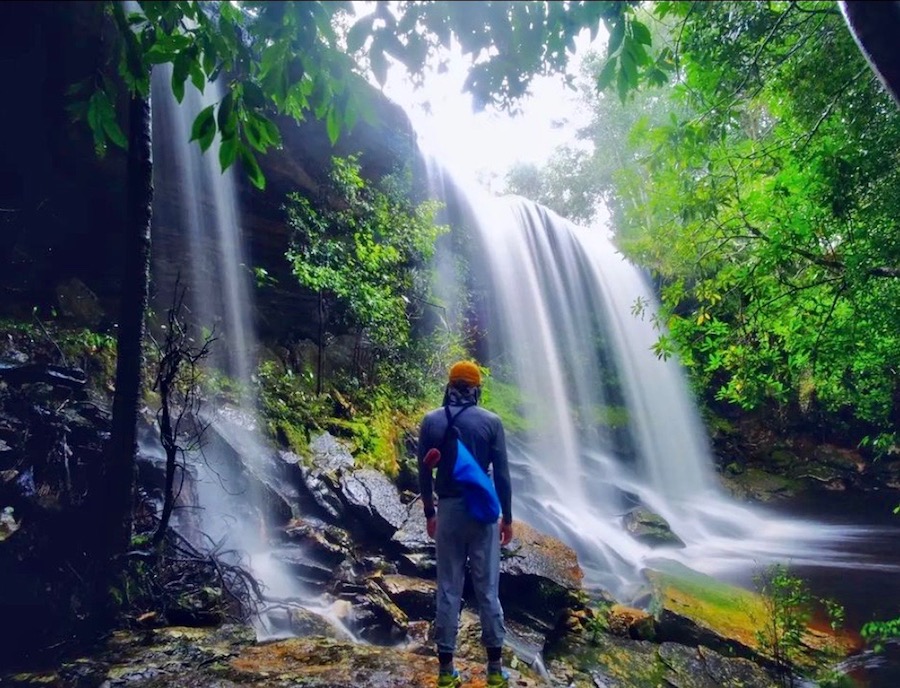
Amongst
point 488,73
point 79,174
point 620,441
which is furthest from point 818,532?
point 79,174

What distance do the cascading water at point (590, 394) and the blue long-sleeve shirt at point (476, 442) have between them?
673 cm

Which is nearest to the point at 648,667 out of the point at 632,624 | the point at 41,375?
the point at 632,624

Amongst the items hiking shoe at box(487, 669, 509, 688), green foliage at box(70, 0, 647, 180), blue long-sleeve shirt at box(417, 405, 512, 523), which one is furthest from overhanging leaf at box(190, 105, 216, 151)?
hiking shoe at box(487, 669, 509, 688)

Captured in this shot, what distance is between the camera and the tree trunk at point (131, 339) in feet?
12.9

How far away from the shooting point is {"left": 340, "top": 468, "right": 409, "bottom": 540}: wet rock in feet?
21.0

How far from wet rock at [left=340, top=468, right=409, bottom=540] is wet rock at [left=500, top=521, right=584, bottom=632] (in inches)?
53.5

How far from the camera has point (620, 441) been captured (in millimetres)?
14961

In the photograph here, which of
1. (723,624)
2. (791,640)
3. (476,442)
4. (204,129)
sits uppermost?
(204,129)

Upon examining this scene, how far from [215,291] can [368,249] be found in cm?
273

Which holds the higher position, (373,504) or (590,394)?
(590,394)

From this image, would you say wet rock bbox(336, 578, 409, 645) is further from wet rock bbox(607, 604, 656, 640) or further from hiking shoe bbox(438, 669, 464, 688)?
wet rock bbox(607, 604, 656, 640)

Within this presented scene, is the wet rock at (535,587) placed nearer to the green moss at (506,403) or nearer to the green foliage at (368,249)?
the green foliage at (368,249)

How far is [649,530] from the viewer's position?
9.70 m

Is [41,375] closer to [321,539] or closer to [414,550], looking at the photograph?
[321,539]
